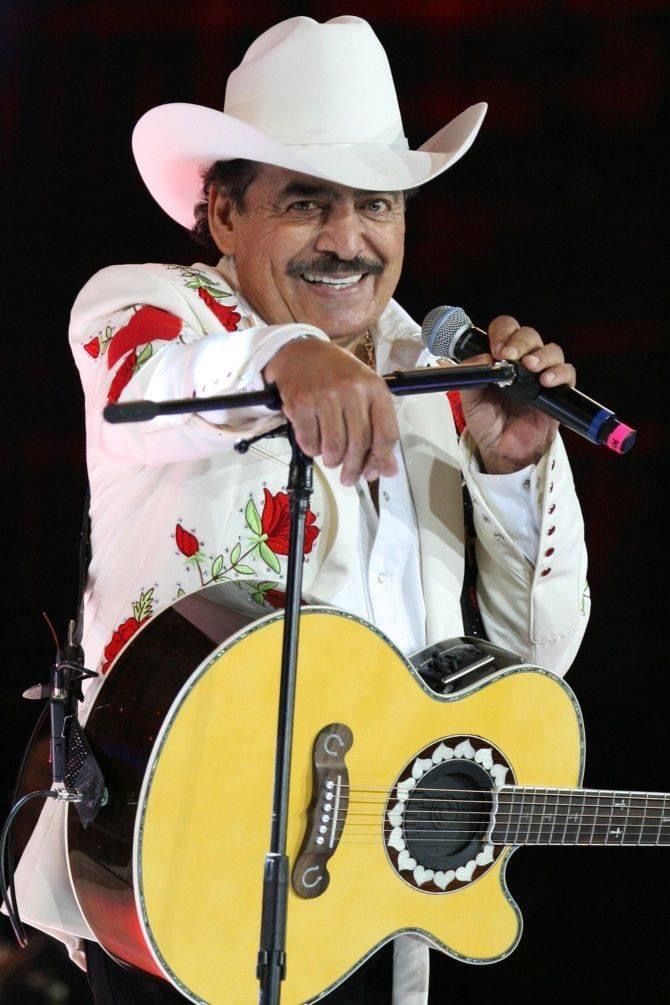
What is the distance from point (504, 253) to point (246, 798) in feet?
5.69

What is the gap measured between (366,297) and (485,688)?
0.65 m

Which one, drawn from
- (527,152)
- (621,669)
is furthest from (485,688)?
(527,152)

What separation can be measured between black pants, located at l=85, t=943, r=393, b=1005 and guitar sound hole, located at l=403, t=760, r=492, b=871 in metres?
0.21

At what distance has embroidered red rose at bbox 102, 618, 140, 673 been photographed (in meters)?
1.78

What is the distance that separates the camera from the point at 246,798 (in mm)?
1607

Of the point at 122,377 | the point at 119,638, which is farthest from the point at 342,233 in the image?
the point at 119,638

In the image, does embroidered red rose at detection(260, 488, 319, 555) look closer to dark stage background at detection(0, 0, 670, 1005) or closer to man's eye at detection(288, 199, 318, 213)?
man's eye at detection(288, 199, 318, 213)

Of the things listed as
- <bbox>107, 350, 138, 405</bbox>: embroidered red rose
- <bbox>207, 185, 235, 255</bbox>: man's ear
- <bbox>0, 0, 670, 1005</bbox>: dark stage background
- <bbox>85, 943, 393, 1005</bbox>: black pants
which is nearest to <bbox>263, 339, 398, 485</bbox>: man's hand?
<bbox>107, 350, 138, 405</bbox>: embroidered red rose

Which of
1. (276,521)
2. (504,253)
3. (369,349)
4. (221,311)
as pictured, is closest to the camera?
(276,521)

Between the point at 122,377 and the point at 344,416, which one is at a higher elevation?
the point at 122,377

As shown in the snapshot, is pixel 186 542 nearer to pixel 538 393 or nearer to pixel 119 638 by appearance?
pixel 119 638

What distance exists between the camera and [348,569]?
1914mm

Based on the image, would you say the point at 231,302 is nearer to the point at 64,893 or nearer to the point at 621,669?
the point at 64,893

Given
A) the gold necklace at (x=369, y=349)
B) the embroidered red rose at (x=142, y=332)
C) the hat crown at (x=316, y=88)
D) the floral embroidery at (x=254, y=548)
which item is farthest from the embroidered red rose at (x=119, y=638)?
the hat crown at (x=316, y=88)
